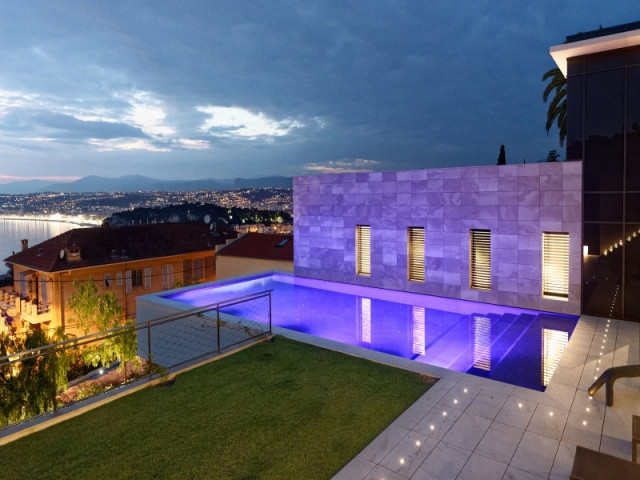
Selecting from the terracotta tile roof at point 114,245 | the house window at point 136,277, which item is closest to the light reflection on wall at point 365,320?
the terracotta tile roof at point 114,245

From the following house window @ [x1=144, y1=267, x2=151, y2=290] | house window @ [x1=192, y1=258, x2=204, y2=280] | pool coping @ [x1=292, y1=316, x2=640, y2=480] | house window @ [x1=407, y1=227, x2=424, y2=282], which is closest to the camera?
pool coping @ [x1=292, y1=316, x2=640, y2=480]

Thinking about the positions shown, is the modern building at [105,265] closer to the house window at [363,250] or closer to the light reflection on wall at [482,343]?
the house window at [363,250]

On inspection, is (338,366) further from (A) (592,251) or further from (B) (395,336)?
(A) (592,251)

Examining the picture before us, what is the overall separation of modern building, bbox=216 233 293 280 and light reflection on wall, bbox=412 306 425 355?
14.5 m

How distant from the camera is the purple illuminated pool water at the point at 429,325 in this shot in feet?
24.5

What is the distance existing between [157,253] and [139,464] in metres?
32.5

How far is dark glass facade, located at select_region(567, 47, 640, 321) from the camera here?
9.98 metres

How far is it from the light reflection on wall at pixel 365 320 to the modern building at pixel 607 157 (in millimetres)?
5801

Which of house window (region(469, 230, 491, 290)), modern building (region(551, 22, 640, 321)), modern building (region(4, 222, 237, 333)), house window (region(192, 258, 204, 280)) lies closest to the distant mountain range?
house window (region(192, 258, 204, 280))

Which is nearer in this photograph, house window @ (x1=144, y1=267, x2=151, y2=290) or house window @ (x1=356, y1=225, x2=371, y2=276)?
house window @ (x1=356, y1=225, x2=371, y2=276)

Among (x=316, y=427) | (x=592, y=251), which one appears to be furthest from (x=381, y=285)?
(x=316, y=427)

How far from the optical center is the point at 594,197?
10.4 meters

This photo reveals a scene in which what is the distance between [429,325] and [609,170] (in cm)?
614

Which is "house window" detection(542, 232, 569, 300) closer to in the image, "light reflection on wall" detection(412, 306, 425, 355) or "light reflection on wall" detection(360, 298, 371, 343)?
"light reflection on wall" detection(412, 306, 425, 355)
